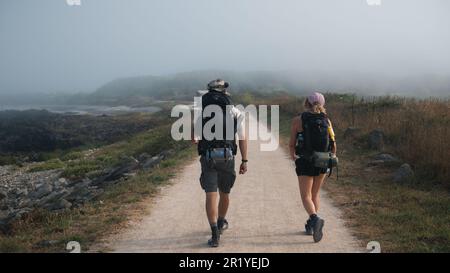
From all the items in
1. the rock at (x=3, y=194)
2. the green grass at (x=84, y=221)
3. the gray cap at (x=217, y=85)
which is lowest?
the rock at (x=3, y=194)

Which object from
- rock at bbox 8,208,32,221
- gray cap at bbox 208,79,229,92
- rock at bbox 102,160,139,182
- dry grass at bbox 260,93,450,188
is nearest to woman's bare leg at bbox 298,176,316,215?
gray cap at bbox 208,79,229,92

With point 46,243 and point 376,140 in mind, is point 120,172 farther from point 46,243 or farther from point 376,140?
point 46,243

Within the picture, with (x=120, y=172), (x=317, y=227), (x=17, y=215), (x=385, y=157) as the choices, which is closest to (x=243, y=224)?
(x=317, y=227)

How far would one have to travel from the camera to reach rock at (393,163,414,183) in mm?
11453

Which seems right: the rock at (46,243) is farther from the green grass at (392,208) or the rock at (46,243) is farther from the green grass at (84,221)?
the green grass at (392,208)

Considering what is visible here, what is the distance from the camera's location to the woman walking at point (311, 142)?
677 cm

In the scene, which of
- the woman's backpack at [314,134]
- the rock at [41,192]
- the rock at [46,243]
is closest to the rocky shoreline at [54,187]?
the rock at [41,192]

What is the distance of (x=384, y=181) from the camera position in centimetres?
1169

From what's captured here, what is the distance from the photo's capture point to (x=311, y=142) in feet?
22.3

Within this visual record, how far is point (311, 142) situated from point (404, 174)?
575cm

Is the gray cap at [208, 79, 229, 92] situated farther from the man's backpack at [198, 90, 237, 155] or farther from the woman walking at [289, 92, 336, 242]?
the woman walking at [289, 92, 336, 242]

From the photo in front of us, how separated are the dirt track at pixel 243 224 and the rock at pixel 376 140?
487 centimetres

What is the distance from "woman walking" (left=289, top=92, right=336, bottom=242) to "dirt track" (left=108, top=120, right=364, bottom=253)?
0.56 metres
